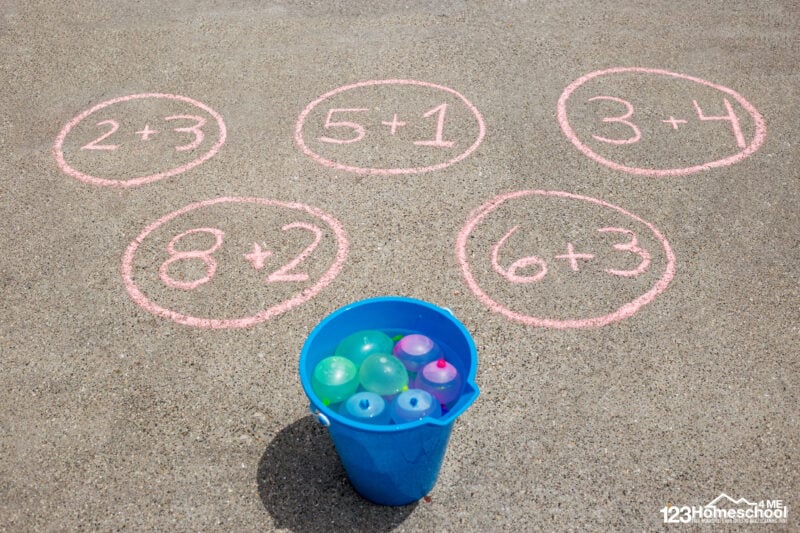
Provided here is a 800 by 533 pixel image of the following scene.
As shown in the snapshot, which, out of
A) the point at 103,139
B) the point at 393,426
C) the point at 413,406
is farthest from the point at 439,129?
the point at 393,426

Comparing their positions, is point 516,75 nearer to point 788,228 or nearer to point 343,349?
point 788,228

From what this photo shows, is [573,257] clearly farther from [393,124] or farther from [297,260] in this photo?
[393,124]

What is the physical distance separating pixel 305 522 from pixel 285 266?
5.81 feet

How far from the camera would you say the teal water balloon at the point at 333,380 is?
10.4 ft

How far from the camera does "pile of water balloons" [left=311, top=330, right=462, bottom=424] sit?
304 centimetres

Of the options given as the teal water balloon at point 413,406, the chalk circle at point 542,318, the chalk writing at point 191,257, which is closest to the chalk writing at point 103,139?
the chalk writing at point 191,257

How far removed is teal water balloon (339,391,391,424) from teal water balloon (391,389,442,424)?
0.05 m

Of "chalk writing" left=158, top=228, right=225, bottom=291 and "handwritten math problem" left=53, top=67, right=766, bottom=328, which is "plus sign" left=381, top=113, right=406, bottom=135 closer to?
"handwritten math problem" left=53, top=67, right=766, bottom=328

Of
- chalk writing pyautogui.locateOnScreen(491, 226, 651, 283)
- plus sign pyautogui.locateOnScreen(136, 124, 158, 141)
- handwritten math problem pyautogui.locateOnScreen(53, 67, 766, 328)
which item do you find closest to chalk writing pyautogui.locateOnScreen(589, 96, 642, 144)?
handwritten math problem pyautogui.locateOnScreen(53, 67, 766, 328)

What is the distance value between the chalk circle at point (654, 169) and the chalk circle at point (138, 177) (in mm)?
2734

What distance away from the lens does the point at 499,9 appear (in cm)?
731

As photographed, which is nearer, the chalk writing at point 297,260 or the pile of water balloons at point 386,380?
the pile of water balloons at point 386,380

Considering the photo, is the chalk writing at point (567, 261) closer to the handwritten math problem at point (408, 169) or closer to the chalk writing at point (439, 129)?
the handwritten math problem at point (408, 169)

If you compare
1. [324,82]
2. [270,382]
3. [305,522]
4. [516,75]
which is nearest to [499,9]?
[516,75]
